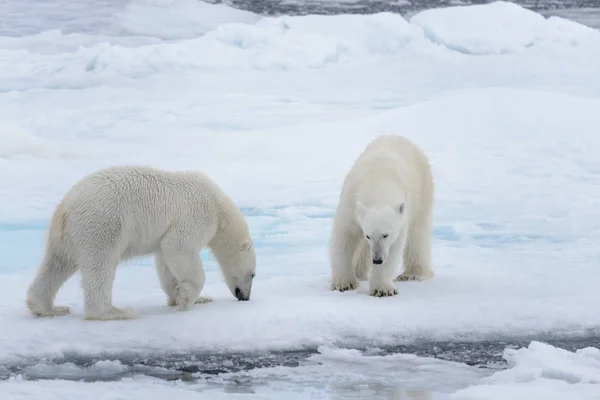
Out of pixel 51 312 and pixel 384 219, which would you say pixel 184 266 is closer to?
pixel 51 312

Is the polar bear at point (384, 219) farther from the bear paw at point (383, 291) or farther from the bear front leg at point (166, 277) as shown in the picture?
the bear front leg at point (166, 277)

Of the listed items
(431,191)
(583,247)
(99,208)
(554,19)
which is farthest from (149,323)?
(554,19)

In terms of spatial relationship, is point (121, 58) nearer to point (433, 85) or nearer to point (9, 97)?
point (9, 97)

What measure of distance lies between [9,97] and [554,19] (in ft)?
31.9

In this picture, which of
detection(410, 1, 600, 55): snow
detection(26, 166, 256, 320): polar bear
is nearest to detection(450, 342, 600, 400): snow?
detection(26, 166, 256, 320): polar bear

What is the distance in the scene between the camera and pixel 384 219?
184 inches

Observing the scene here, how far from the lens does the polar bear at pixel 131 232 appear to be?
13.8ft

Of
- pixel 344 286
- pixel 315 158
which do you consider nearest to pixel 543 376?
pixel 344 286

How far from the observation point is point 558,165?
1084cm

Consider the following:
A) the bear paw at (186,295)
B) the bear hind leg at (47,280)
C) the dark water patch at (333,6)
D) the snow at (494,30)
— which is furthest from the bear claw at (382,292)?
the dark water patch at (333,6)

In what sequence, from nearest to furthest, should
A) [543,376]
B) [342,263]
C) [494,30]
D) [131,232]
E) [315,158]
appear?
[543,376] < [131,232] < [342,263] < [315,158] < [494,30]

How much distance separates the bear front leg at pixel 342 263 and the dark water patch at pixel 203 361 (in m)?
1.01

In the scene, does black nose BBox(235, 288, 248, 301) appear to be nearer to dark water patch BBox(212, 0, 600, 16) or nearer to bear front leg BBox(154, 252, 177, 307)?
bear front leg BBox(154, 252, 177, 307)

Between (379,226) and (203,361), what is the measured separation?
4.17 ft
